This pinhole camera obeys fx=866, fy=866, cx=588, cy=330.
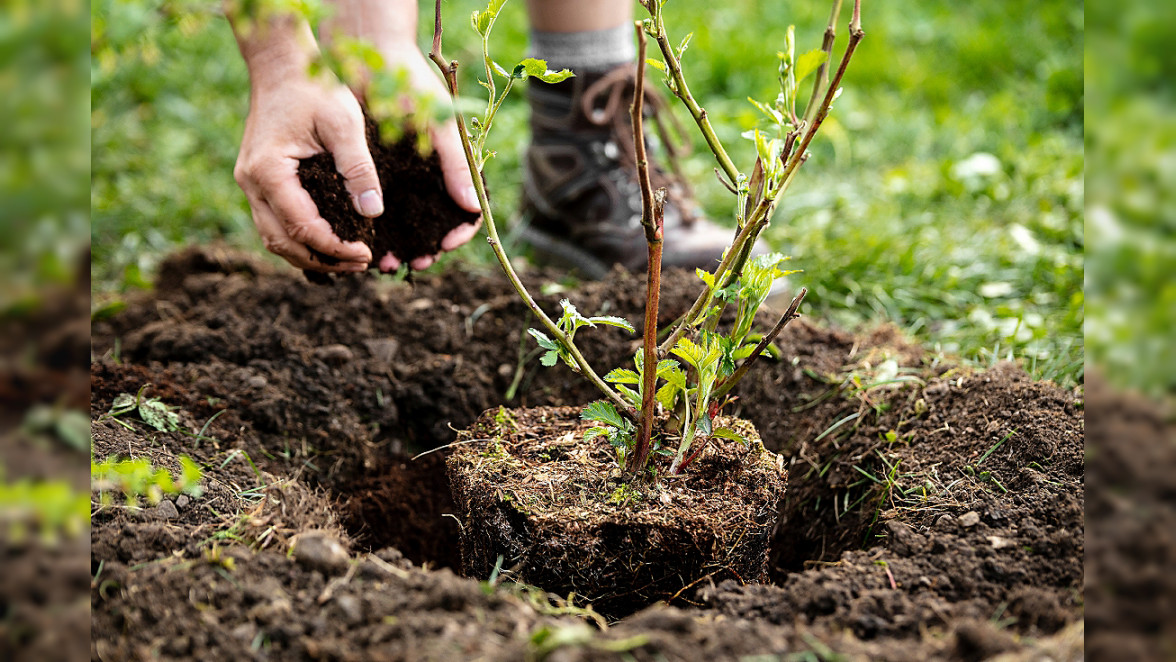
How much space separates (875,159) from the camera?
4207 millimetres

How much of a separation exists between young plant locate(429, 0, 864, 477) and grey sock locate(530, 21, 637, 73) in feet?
4.31

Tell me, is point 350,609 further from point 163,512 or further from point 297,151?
point 297,151

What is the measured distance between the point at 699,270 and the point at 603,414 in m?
0.29

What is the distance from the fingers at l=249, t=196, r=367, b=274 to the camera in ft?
6.04

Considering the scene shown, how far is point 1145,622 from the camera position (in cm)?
106

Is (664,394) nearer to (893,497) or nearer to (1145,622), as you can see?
(893,497)

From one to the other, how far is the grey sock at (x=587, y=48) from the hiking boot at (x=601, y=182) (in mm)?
33

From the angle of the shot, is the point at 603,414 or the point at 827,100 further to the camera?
the point at 603,414

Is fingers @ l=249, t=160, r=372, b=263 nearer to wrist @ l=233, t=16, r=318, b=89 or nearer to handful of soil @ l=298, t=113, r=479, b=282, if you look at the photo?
handful of soil @ l=298, t=113, r=479, b=282

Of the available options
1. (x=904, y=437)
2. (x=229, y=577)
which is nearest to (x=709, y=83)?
(x=904, y=437)

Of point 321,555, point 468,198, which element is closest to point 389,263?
point 468,198

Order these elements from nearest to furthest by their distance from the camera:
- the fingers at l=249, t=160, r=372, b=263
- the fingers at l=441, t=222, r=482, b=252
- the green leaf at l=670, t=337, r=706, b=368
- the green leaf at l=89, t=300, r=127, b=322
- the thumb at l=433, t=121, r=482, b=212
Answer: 1. the green leaf at l=670, t=337, r=706, b=368
2. the fingers at l=249, t=160, r=372, b=263
3. the thumb at l=433, t=121, r=482, b=212
4. the fingers at l=441, t=222, r=482, b=252
5. the green leaf at l=89, t=300, r=127, b=322

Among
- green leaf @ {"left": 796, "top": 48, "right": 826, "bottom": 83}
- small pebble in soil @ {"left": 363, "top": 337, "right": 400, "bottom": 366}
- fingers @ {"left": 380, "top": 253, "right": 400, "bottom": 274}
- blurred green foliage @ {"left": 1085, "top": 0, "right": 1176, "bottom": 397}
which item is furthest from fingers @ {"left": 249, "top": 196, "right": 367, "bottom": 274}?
blurred green foliage @ {"left": 1085, "top": 0, "right": 1176, "bottom": 397}

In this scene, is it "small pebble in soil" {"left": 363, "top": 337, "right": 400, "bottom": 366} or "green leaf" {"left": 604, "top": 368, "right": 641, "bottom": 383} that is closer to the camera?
"green leaf" {"left": 604, "top": 368, "right": 641, "bottom": 383}
